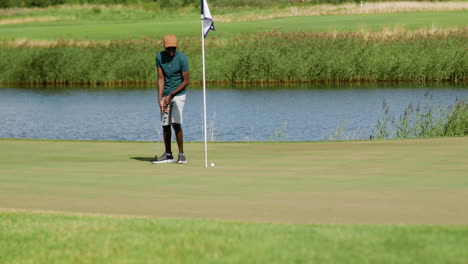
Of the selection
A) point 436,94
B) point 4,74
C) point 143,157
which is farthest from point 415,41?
point 143,157

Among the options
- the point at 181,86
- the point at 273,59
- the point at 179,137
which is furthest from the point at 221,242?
the point at 273,59

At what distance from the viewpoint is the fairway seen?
967 centimetres

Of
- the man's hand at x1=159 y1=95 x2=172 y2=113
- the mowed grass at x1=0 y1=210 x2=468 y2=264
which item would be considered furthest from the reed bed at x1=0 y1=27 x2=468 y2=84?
→ the mowed grass at x1=0 y1=210 x2=468 y2=264

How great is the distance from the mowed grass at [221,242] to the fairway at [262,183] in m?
0.65

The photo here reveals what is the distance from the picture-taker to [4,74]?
51219mm

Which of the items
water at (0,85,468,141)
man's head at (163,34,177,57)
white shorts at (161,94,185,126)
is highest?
man's head at (163,34,177,57)

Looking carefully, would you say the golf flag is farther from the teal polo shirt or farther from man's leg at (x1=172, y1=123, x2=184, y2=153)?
man's leg at (x1=172, y1=123, x2=184, y2=153)

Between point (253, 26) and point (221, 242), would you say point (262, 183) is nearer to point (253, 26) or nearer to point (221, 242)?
point (221, 242)

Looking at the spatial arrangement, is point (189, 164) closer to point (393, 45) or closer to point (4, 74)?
point (393, 45)

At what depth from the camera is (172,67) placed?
14.0m

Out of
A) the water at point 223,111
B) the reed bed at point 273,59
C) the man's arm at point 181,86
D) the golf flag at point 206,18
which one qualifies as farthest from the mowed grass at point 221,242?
the reed bed at point 273,59

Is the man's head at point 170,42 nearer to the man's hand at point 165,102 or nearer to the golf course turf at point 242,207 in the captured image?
the man's hand at point 165,102

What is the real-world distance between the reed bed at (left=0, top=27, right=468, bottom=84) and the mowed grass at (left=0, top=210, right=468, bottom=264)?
35100mm

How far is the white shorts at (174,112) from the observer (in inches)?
555
